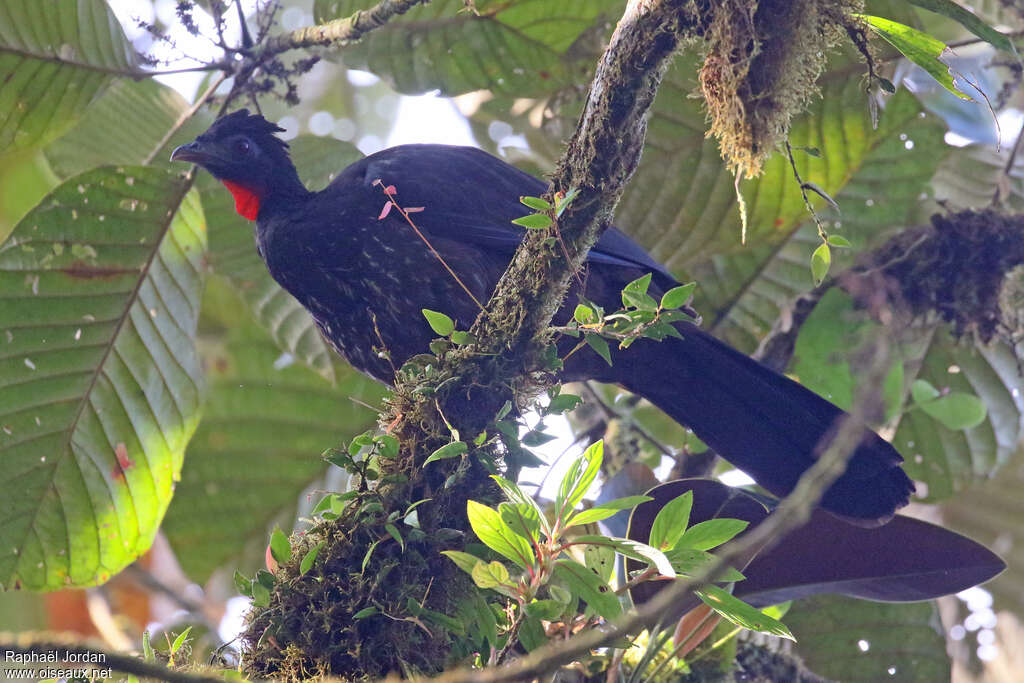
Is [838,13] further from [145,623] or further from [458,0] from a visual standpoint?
[145,623]

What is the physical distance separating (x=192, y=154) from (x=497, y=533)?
2.50 metres

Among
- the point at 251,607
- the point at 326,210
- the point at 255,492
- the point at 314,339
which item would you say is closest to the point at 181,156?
the point at 326,210

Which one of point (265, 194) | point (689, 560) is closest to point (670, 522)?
point (689, 560)

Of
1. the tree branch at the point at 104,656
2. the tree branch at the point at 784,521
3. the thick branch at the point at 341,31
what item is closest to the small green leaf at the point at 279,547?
the tree branch at the point at 104,656

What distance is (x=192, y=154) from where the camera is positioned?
380 centimetres

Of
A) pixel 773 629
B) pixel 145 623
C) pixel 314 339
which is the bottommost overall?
pixel 145 623

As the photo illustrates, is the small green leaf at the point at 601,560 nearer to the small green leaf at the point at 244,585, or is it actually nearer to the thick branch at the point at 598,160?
the thick branch at the point at 598,160

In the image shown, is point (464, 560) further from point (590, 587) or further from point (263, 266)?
point (263, 266)

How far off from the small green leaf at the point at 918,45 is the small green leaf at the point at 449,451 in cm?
138

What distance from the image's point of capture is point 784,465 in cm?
322

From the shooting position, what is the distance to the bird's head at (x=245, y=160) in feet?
12.8

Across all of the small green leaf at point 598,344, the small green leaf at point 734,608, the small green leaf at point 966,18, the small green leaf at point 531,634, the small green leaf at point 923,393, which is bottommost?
the small green leaf at point 531,634

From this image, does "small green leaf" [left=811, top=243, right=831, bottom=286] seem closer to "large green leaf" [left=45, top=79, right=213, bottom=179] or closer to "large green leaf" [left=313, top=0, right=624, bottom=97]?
"large green leaf" [left=313, top=0, right=624, bottom=97]

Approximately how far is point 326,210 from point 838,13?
1.97 metres
